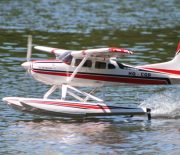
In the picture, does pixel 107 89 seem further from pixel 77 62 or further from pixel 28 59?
pixel 28 59

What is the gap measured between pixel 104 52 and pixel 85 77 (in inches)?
52.9

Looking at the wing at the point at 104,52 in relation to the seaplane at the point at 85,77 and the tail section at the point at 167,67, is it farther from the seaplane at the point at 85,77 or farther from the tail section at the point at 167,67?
the tail section at the point at 167,67

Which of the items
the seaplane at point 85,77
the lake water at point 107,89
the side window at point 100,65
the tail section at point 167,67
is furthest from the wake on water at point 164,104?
the side window at point 100,65

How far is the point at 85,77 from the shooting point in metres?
22.5

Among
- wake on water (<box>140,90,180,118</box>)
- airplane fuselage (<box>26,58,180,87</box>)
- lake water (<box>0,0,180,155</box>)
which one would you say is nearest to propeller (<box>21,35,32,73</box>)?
airplane fuselage (<box>26,58,180,87</box>)

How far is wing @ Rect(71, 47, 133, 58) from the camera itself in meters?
21.2

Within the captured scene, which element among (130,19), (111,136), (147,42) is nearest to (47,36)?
(147,42)

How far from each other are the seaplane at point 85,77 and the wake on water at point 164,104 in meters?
0.88

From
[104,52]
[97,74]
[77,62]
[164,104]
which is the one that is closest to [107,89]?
[164,104]

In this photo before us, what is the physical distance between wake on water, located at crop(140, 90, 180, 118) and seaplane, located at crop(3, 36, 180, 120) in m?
0.88

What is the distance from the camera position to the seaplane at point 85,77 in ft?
71.7

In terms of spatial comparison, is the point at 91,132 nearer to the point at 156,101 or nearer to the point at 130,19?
the point at 156,101

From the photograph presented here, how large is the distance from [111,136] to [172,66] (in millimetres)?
3956

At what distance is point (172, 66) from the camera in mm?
22844
